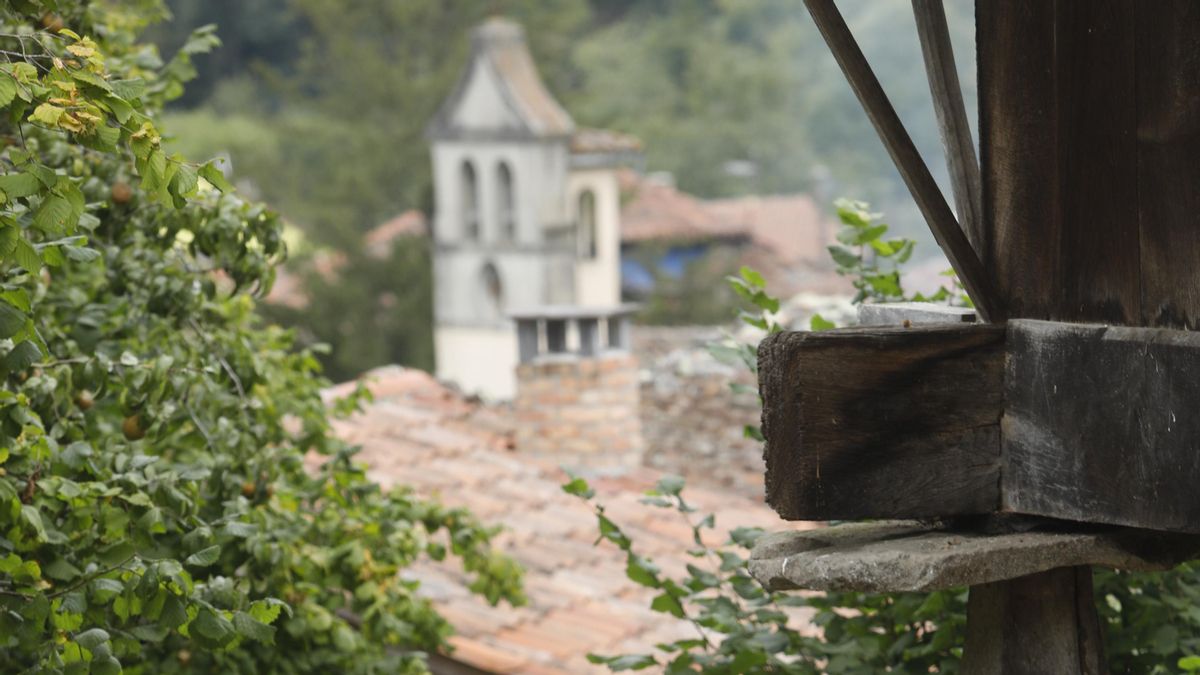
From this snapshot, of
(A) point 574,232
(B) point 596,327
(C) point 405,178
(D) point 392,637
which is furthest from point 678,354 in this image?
(C) point 405,178

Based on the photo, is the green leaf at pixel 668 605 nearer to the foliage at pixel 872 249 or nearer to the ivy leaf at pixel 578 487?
the ivy leaf at pixel 578 487

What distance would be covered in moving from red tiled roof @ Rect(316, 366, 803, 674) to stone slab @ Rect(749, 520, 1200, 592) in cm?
247

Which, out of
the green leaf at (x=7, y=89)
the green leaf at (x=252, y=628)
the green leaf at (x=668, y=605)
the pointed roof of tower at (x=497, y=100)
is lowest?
the green leaf at (x=668, y=605)

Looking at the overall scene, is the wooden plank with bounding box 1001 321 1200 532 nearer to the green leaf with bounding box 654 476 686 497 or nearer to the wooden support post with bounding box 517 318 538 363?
the green leaf with bounding box 654 476 686 497

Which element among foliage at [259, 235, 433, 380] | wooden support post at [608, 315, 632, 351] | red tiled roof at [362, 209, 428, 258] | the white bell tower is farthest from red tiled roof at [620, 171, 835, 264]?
wooden support post at [608, 315, 632, 351]

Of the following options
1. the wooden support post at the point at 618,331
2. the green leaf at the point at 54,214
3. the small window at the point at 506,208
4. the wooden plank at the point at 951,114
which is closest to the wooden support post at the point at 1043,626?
the wooden plank at the point at 951,114

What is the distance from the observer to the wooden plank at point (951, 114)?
2.36m

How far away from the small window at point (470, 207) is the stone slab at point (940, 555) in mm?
29085

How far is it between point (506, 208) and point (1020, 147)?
29.1 meters

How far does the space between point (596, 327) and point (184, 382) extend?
5.51m

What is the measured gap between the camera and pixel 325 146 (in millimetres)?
36812

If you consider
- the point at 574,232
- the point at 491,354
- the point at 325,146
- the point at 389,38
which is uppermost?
the point at 389,38

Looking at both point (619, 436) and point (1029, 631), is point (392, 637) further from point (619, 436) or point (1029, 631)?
point (619, 436)

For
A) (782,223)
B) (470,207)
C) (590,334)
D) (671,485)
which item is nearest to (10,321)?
(671,485)
